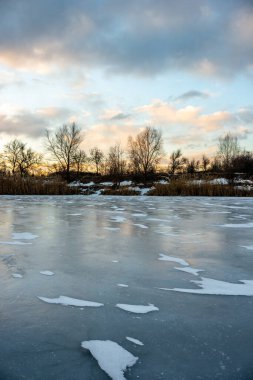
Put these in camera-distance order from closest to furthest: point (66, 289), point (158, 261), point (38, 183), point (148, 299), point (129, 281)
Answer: point (148, 299), point (66, 289), point (129, 281), point (158, 261), point (38, 183)

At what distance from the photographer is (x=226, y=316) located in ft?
4.93

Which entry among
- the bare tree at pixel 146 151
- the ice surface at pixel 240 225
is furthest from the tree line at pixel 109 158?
the ice surface at pixel 240 225

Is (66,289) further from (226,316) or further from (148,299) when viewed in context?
(226,316)

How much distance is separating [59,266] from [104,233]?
158 centimetres

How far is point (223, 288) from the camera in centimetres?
192

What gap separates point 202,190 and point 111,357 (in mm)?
12264

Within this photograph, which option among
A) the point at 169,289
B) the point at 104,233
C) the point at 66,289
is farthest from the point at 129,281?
the point at 104,233

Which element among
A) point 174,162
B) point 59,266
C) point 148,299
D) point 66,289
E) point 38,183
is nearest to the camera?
point 148,299

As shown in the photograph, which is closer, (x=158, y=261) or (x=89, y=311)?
(x=89, y=311)

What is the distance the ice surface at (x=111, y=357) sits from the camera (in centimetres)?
109

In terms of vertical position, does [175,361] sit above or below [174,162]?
below

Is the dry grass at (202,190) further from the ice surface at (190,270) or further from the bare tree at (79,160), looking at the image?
the bare tree at (79,160)

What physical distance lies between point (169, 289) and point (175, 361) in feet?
2.55

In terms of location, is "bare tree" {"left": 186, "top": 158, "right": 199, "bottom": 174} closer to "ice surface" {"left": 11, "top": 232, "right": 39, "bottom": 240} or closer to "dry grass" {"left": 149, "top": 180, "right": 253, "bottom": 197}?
"dry grass" {"left": 149, "top": 180, "right": 253, "bottom": 197}
